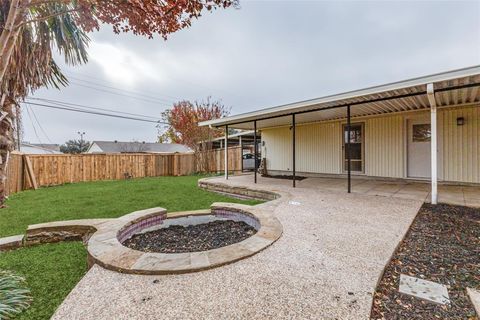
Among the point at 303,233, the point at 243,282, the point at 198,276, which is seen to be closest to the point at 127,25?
the point at 198,276

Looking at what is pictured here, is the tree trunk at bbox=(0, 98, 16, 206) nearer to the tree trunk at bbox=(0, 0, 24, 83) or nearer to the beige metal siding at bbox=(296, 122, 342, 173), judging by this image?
the tree trunk at bbox=(0, 0, 24, 83)

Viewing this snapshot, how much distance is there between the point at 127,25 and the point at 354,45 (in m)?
10.6

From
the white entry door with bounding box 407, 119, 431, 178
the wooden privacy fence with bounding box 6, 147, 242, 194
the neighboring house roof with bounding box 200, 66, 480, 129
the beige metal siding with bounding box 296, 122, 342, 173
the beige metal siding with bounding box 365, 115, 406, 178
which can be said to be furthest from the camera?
the beige metal siding with bounding box 296, 122, 342, 173

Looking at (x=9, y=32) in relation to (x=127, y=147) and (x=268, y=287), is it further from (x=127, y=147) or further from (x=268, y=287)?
(x=127, y=147)

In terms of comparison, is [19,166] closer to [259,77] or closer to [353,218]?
[353,218]

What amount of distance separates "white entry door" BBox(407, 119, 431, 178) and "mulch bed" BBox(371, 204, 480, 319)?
322 centimetres

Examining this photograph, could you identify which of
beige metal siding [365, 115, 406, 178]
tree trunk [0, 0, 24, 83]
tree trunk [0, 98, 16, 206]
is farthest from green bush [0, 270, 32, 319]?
beige metal siding [365, 115, 406, 178]

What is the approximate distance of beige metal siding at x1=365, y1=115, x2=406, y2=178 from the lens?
6832 mm

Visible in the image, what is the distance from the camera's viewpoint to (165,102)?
2398cm

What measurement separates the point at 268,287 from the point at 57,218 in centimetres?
477

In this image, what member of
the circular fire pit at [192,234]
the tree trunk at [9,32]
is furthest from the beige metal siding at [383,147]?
the tree trunk at [9,32]

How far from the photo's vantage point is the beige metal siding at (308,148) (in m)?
8.34

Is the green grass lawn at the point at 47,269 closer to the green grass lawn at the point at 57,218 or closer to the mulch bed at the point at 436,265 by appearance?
the green grass lawn at the point at 57,218

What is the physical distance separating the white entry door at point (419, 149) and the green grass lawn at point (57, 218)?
6.06 metres
